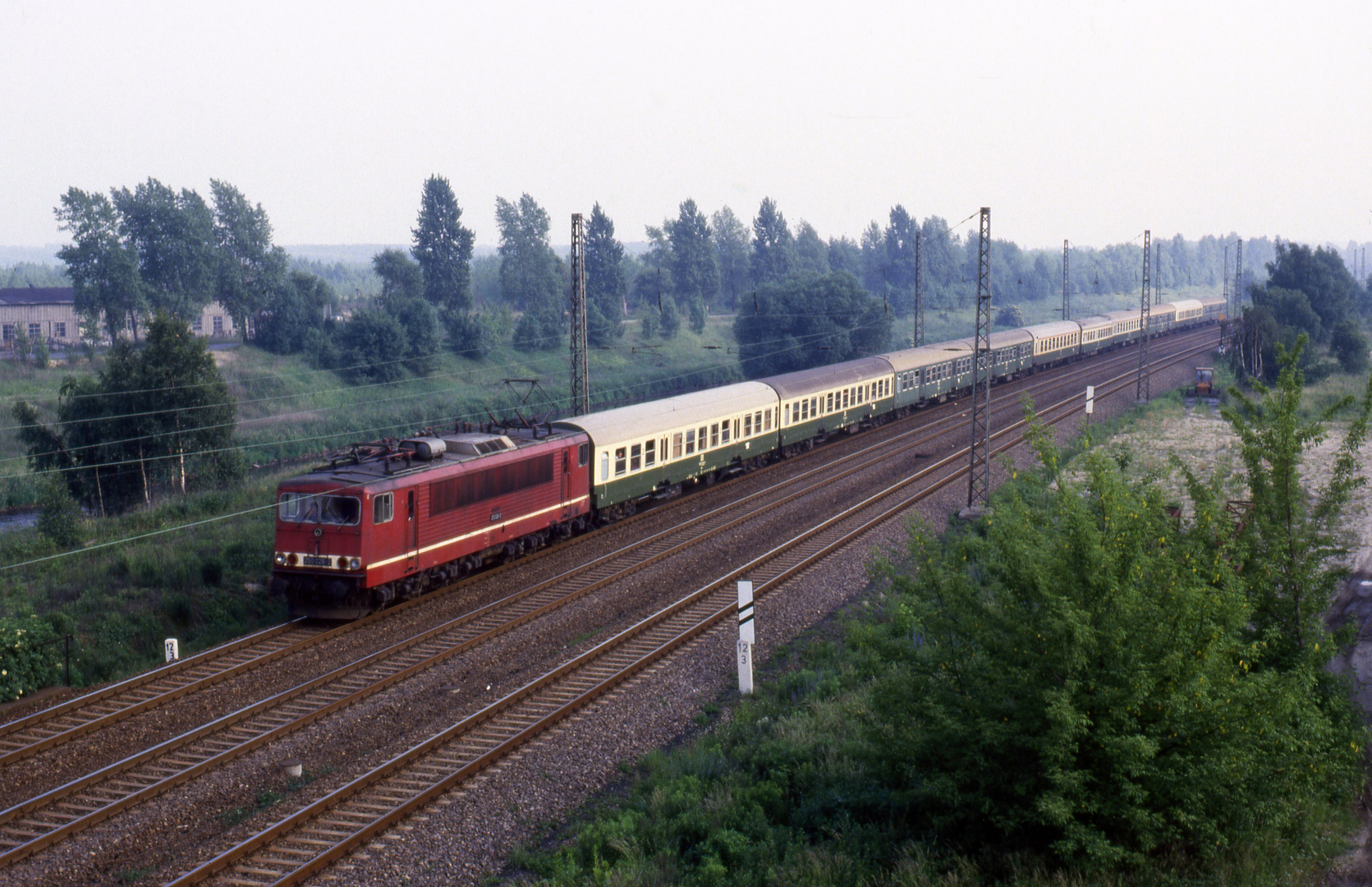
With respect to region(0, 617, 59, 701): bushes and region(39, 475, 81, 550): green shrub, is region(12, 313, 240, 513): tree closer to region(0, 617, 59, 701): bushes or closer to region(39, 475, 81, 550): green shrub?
region(39, 475, 81, 550): green shrub

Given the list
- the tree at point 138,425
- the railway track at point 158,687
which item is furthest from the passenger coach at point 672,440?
the tree at point 138,425

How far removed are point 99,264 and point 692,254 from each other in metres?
58.1

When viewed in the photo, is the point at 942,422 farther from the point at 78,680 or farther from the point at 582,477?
the point at 78,680

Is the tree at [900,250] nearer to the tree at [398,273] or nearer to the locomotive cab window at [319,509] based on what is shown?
the tree at [398,273]

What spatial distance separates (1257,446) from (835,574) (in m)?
11.0

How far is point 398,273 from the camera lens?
8588 cm

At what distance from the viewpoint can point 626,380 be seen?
77562 mm

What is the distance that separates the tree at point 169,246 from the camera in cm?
7562

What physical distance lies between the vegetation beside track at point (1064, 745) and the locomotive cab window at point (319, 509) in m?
8.83

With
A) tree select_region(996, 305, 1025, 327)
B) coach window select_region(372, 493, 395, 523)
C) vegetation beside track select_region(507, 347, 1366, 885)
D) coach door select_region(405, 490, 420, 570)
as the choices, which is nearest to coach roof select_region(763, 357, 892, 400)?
coach door select_region(405, 490, 420, 570)

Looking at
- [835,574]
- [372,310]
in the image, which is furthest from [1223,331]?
[835,574]

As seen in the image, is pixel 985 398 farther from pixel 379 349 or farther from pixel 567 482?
pixel 379 349

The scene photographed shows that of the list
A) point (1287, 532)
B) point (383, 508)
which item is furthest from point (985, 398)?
point (383, 508)

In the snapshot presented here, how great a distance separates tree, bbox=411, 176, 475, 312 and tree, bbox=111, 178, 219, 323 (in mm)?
17867
